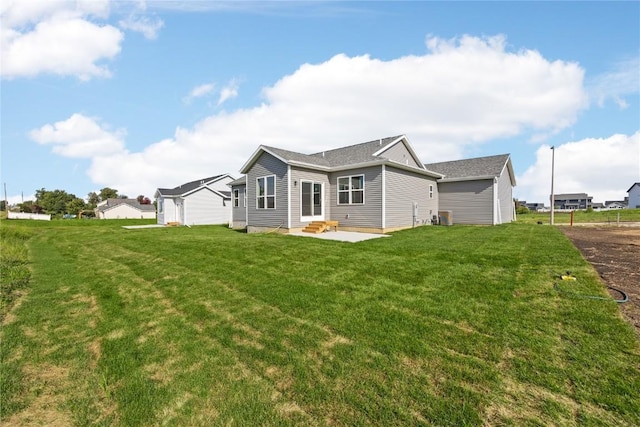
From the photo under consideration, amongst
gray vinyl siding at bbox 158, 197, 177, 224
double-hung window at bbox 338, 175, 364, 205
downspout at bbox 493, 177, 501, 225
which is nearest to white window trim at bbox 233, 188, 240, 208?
double-hung window at bbox 338, 175, 364, 205

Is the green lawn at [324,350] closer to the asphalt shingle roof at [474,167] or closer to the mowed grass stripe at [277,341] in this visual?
the mowed grass stripe at [277,341]

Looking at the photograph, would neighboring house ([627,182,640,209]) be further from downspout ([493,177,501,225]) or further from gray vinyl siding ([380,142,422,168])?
gray vinyl siding ([380,142,422,168])

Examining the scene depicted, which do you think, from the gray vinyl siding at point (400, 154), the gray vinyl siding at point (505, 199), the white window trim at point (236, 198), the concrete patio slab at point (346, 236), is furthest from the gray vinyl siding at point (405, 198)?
the white window trim at point (236, 198)

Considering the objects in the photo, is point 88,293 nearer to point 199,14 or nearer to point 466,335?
point 466,335

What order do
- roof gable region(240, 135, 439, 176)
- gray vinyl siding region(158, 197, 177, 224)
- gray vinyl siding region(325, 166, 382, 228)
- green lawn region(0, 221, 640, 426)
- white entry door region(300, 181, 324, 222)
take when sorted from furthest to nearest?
gray vinyl siding region(158, 197, 177, 224), white entry door region(300, 181, 324, 222), roof gable region(240, 135, 439, 176), gray vinyl siding region(325, 166, 382, 228), green lawn region(0, 221, 640, 426)

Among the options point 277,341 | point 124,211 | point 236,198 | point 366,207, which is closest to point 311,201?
point 366,207

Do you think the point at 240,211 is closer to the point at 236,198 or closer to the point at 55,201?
the point at 236,198

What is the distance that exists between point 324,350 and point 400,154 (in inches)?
587

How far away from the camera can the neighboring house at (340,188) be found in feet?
46.2

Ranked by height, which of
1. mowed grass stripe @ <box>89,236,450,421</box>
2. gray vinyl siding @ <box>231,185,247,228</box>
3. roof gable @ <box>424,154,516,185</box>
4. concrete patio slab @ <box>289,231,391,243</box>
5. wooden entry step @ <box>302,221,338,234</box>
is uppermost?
roof gable @ <box>424,154,516,185</box>

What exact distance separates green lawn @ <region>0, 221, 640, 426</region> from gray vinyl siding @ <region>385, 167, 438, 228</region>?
8.17 m

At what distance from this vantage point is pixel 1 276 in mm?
6504

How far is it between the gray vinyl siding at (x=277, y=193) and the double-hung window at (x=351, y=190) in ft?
10.1

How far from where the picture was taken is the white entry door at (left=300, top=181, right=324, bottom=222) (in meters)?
14.9
